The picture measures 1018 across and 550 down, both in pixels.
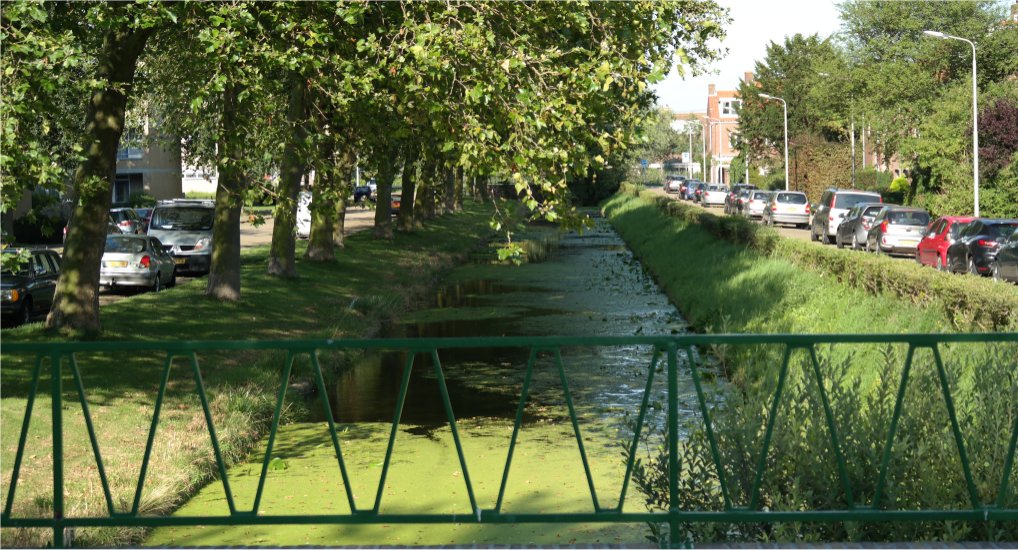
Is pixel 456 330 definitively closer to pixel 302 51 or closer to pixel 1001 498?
pixel 302 51

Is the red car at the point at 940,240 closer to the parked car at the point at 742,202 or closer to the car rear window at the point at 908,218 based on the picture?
the car rear window at the point at 908,218

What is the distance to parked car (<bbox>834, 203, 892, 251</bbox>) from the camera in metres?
38.9

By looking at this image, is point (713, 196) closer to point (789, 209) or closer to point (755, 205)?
point (755, 205)

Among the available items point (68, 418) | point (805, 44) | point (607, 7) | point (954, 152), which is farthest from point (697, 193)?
point (68, 418)

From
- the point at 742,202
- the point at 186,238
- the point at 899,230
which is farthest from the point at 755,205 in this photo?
the point at 186,238

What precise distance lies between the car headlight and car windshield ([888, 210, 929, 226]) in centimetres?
1993

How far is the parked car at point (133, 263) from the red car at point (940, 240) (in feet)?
62.4

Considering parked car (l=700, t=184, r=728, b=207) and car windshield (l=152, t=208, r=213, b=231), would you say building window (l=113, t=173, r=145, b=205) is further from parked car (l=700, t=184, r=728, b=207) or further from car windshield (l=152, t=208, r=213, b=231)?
car windshield (l=152, t=208, r=213, b=231)

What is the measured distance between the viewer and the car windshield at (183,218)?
32688mm

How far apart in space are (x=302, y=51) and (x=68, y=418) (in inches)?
197

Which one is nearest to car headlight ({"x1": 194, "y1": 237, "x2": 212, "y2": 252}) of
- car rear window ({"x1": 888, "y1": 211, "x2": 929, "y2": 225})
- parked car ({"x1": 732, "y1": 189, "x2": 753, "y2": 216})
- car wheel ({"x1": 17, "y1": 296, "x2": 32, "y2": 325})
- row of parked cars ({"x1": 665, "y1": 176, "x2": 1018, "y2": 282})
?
car wheel ({"x1": 17, "y1": 296, "x2": 32, "y2": 325})

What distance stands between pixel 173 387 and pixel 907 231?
26370 millimetres

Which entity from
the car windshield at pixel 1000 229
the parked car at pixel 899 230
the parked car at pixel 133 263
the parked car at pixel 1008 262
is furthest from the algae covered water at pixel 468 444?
the parked car at pixel 899 230

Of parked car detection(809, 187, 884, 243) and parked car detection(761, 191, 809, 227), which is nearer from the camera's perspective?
parked car detection(809, 187, 884, 243)
